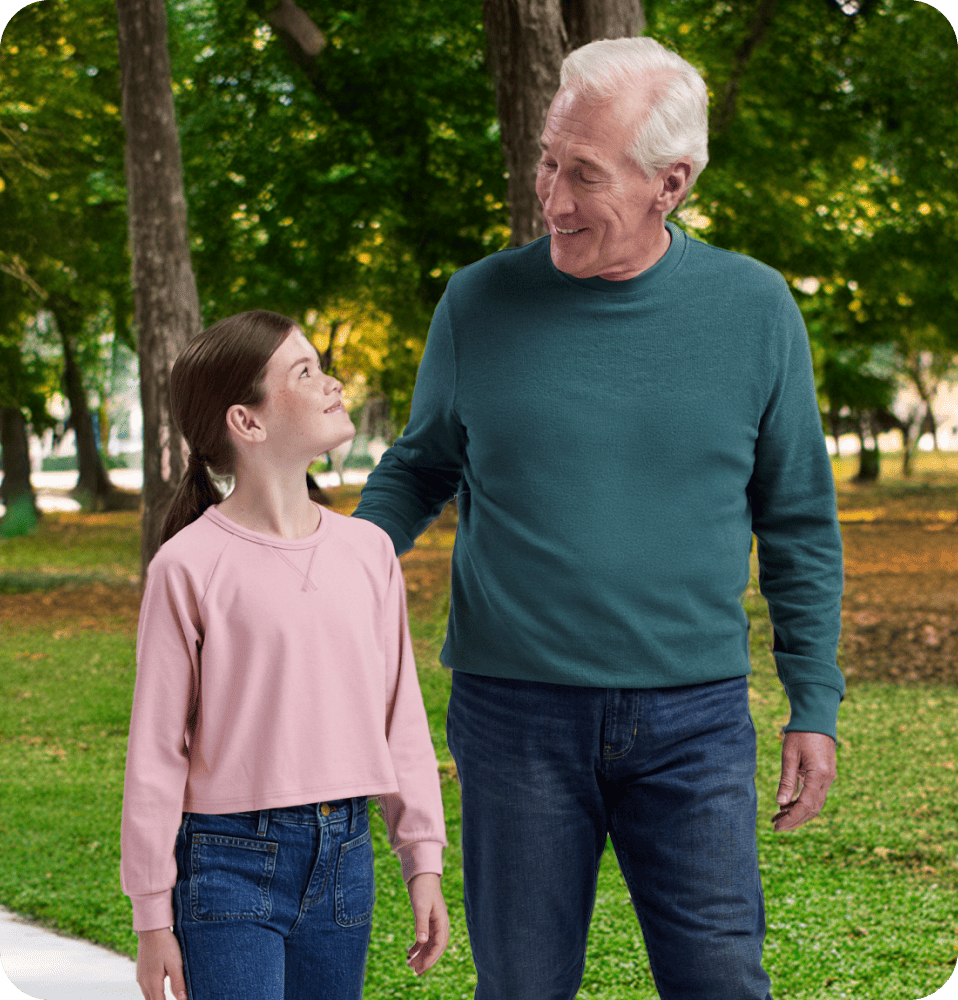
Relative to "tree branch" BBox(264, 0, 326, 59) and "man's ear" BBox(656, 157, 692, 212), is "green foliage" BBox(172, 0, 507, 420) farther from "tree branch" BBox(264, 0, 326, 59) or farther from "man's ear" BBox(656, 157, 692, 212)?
"man's ear" BBox(656, 157, 692, 212)

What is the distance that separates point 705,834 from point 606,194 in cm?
114

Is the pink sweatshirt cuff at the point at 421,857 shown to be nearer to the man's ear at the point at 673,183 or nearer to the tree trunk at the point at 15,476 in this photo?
the man's ear at the point at 673,183

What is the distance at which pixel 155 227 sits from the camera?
8164 millimetres

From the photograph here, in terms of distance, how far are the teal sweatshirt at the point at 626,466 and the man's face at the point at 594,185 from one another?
0.08m

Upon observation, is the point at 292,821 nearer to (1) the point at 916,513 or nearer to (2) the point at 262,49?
(2) the point at 262,49

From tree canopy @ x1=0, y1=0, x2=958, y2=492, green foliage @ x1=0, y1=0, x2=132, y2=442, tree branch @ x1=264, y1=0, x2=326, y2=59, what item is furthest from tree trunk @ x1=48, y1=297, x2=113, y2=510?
tree branch @ x1=264, y1=0, x2=326, y2=59

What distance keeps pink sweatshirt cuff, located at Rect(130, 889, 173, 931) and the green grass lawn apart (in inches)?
116

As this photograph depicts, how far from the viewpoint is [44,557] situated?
66.8 ft

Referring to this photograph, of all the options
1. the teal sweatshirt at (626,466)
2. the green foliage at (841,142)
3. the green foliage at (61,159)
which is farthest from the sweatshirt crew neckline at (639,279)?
the green foliage at (61,159)

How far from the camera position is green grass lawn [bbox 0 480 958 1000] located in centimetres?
475

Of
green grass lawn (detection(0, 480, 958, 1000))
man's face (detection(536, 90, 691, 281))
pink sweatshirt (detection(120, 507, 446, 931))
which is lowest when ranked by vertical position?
green grass lawn (detection(0, 480, 958, 1000))

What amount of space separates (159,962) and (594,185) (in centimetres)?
145

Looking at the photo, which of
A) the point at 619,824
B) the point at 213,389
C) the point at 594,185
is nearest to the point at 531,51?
the point at 594,185

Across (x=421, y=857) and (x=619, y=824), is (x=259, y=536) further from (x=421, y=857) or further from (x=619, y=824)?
(x=619, y=824)
